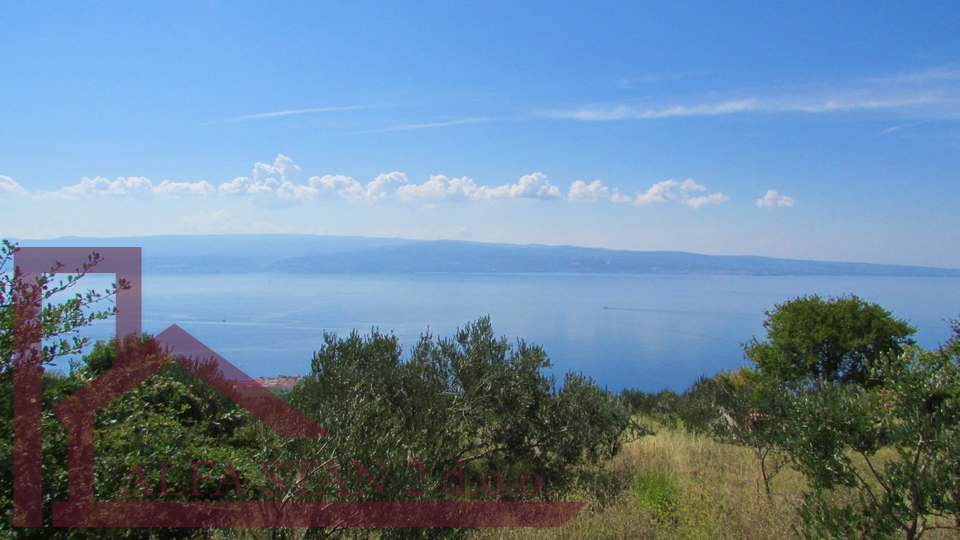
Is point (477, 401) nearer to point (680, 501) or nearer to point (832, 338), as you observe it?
point (680, 501)

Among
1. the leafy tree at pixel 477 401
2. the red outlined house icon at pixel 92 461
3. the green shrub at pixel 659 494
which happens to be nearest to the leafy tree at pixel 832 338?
the green shrub at pixel 659 494

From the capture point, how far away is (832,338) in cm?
1274

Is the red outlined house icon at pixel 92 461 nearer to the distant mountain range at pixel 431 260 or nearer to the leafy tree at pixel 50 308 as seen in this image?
the leafy tree at pixel 50 308

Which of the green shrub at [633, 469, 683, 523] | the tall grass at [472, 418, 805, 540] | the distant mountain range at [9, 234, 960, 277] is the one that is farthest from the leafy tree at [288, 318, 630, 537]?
the distant mountain range at [9, 234, 960, 277]

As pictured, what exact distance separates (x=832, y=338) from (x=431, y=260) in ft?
367

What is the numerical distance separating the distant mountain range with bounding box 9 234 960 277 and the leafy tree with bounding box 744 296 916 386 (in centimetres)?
6750

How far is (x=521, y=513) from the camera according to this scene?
6211 mm

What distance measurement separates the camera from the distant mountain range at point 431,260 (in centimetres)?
9576

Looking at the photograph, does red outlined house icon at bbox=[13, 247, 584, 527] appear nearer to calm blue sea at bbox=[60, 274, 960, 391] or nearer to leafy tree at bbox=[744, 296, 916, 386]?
calm blue sea at bbox=[60, 274, 960, 391]

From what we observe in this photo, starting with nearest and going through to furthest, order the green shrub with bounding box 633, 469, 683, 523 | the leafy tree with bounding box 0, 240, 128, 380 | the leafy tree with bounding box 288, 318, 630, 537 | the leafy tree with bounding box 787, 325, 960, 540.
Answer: the leafy tree with bounding box 0, 240, 128, 380, the leafy tree with bounding box 787, 325, 960, 540, the green shrub with bounding box 633, 469, 683, 523, the leafy tree with bounding box 288, 318, 630, 537

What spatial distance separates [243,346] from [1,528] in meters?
33.1

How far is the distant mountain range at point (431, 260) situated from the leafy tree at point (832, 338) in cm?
6750

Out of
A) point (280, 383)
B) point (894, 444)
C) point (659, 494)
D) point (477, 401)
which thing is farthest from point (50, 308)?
point (280, 383)

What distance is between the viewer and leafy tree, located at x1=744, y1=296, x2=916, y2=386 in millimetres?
12445
